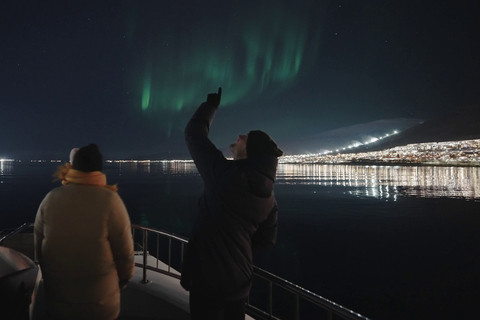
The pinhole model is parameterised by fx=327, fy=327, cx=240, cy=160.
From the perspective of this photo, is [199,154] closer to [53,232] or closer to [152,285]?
[53,232]

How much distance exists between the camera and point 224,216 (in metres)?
2.10

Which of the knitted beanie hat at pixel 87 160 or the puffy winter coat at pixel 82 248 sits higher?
the knitted beanie hat at pixel 87 160

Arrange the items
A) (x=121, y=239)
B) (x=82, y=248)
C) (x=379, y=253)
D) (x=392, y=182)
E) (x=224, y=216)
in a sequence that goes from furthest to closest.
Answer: (x=392, y=182) < (x=379, y=253) < (x=121, y=239) < (x=82, y=248) < (x=224, y=216)

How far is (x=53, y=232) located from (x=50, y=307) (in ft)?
2.01

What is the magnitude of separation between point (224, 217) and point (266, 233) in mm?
439

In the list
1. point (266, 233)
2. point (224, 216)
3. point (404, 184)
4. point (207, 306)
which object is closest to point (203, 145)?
point (224, 216)

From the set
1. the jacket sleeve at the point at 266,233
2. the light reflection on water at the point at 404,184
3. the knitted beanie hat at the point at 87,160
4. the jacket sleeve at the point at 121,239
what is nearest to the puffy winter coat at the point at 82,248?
the jacket sleeve at the point at 121,239

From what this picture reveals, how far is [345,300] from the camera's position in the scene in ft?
42.7

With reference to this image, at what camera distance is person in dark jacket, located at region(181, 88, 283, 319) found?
206 cm

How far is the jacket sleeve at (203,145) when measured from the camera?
2092mm

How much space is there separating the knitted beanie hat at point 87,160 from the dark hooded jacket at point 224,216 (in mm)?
700

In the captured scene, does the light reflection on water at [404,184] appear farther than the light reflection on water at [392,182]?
No

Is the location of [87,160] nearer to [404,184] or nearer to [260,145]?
[260,145]

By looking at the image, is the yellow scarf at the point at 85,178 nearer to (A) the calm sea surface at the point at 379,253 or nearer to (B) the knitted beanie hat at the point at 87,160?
(B) the knitted beanie hat at the point at 87,160
